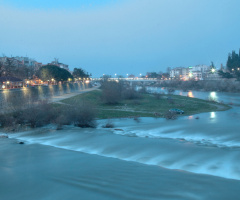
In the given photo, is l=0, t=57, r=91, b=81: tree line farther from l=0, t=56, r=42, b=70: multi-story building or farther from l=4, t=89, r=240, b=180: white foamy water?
l=4, t=89, r=240, b=180: white foamy water

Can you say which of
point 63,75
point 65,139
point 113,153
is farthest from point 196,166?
point 63,75

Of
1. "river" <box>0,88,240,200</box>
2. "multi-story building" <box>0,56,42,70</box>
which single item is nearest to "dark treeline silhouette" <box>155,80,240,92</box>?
"river" <box>0,88,240,200</box>

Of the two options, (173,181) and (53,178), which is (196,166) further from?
(53,178)

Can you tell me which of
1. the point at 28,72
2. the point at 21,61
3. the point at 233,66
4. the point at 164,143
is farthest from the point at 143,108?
the point at 21,61

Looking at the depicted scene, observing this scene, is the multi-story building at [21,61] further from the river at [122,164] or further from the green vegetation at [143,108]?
the river at [122,164]

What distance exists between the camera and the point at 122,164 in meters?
12.9

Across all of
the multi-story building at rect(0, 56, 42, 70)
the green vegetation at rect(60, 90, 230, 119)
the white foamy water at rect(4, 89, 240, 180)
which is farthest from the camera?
the multi-story building at rect(0, 56, 42, 70)

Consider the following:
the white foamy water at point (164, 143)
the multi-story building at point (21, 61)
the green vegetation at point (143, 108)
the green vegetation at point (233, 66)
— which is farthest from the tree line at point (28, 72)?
the green vegetation at point (233, 66)

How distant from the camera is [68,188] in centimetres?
1009

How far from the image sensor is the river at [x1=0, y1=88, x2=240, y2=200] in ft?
31.8

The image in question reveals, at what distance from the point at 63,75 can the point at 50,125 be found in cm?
4603

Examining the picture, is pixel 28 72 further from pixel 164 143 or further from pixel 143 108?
pixel 164 143

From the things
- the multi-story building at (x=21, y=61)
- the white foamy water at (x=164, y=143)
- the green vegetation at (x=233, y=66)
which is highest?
the multi-story building at (x=21, y=61)

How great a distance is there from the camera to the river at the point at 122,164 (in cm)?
970
